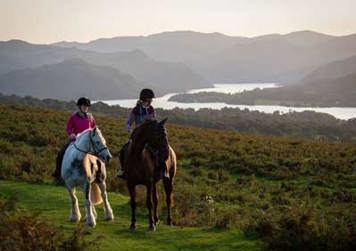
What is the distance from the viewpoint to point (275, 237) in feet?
31.9

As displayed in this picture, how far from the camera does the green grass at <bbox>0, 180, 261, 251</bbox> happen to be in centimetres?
1004

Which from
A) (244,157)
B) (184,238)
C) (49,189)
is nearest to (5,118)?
(244,157)

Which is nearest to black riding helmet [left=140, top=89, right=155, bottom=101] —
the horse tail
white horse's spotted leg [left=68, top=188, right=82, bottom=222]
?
the horse tail

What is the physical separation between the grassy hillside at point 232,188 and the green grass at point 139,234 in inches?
0.9

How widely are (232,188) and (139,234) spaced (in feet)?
35.4

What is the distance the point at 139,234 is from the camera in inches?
428

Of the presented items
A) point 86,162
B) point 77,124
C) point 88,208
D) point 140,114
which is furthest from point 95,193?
point 140,114

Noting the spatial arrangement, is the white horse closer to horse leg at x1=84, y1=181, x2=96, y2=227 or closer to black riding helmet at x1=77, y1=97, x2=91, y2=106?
horse leg at x1=84, y1=181, x2=96, y2=227

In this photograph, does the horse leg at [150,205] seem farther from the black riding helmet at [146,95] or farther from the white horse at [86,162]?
the black riding helmet at [146,95]

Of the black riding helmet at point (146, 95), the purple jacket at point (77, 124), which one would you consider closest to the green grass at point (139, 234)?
the purple jacket at point (77, 124)

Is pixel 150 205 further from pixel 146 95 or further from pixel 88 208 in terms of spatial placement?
pixel 146 95

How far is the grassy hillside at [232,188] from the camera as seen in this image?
10.2 meters

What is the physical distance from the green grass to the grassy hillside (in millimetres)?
23

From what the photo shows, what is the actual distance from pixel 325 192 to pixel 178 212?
883 centimetres
